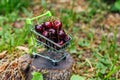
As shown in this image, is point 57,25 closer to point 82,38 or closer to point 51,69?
point 51,69

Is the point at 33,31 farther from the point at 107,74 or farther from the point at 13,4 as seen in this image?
the point at 13,4

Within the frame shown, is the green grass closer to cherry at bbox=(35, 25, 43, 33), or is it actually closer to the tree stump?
the tree stump

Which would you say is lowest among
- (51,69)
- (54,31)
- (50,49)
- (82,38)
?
(82,38)

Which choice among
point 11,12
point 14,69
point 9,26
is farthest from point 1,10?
point 14,69

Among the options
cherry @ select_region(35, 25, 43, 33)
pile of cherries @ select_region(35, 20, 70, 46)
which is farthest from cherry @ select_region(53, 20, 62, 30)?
cherry @ select_region(35, 25, 43, 33)

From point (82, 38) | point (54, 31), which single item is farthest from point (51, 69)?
point (82, 38)

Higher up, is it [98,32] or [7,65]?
[7,65]

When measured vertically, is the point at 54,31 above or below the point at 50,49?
above

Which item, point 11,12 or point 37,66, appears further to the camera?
point 11,12
